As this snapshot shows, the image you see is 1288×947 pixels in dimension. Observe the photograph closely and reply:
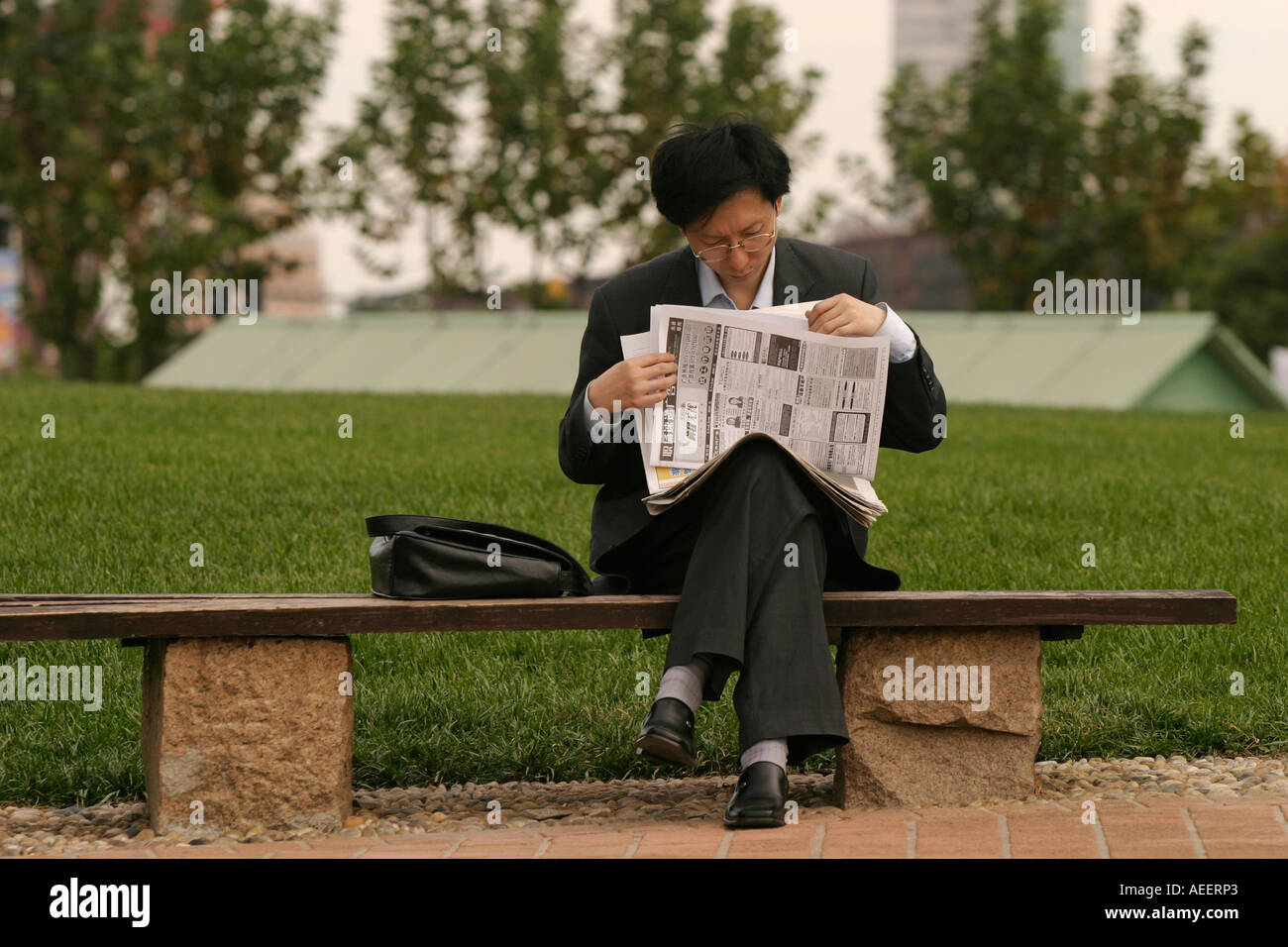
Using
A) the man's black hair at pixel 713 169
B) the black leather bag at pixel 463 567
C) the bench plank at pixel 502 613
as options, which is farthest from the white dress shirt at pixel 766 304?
the bench plank at pixel 502 613

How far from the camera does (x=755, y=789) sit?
12.5 feet

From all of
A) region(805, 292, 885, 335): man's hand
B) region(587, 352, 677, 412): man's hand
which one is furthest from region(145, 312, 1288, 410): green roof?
region(587, 352, 677, 412): man's hand

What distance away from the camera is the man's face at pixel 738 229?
413cm

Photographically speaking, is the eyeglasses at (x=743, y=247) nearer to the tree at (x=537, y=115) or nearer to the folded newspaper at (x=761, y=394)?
the folded newspaper at (x=761, y=394)

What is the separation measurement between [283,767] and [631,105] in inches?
942

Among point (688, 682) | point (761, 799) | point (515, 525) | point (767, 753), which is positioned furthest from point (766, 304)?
point (515, 525)

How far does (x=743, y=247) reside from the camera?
165 inches

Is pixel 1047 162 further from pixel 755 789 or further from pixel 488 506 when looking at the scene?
pixel 755 789

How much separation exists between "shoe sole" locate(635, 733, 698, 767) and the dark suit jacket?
58 cm

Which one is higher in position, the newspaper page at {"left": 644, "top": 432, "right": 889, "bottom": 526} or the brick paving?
the newspaper page at {"left": 644, "top": 432, "right": 889, "bottom": 526}

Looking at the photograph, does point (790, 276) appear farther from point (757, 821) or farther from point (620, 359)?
point (757, 821)

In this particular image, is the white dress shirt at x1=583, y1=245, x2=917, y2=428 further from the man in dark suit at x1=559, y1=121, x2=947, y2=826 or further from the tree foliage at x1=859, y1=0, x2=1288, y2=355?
the tree foliage at x1=859, y1=0, x2=1288, y2=355

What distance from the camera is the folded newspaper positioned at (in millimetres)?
4043
